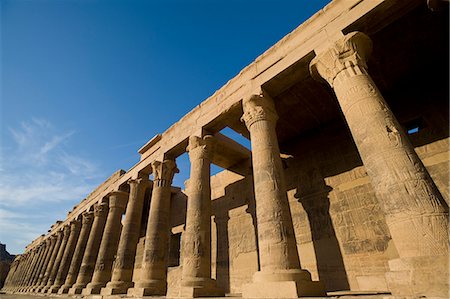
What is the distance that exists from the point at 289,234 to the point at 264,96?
4.12m

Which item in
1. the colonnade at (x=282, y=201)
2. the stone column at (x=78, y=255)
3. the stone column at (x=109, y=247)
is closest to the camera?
the colonnade at (x=282, y=201)

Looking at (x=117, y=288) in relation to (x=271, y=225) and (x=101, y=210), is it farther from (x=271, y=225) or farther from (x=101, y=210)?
(x=271, y=225)

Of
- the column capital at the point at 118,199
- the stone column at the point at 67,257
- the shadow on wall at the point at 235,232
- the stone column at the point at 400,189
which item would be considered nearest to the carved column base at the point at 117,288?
the shadow on wall at the point at 235,232

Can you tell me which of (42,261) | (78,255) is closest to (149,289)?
(78,255)

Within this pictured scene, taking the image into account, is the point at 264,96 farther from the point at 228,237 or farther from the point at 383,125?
the point at 228,237

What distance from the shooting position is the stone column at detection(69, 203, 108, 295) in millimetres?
12992

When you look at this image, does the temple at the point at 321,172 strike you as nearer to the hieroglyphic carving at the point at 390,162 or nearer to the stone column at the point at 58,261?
the hieroglyphic carving at the point at 390,162

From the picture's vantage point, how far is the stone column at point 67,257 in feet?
53.6

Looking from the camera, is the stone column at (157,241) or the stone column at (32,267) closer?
the stone column at (157,241)

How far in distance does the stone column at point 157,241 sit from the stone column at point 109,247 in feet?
12.9

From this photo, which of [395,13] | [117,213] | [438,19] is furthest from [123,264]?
[438,19]

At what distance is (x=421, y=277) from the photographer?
316 centimetres

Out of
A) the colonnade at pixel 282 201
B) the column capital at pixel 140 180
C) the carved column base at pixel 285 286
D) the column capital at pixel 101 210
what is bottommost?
the carved column base at pixel 285 286

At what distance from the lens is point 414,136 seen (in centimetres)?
754
